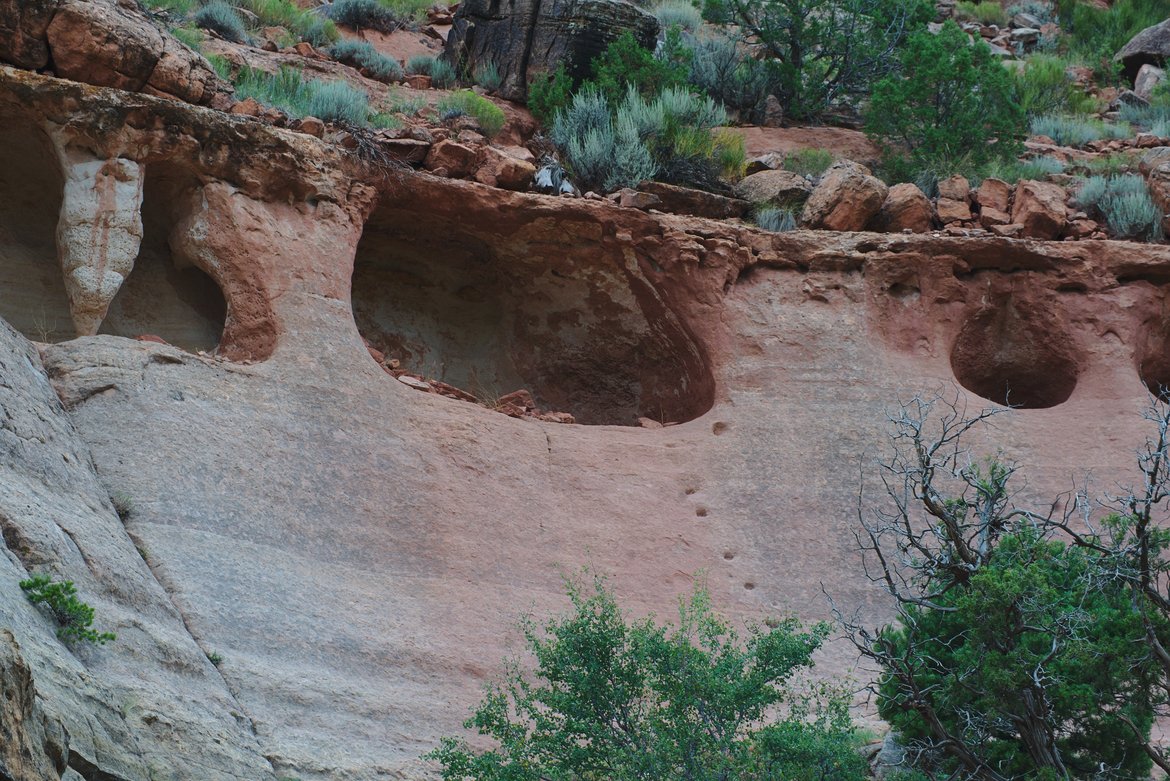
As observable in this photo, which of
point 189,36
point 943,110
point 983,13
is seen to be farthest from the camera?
point 983,13

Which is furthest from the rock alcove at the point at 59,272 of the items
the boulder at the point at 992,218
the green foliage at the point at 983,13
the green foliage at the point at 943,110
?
the green foliage at the point at 983,13

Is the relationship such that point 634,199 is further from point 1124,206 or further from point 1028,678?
point 1028,678

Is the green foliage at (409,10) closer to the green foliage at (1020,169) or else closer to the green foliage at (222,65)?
the green foliage at (222,65)

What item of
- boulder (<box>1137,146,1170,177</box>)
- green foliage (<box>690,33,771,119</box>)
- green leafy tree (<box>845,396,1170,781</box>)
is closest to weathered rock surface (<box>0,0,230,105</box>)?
green leafy tree (<box>845,396,1170,781</box>)

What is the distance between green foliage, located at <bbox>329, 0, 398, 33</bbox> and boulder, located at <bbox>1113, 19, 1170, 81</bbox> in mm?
10608

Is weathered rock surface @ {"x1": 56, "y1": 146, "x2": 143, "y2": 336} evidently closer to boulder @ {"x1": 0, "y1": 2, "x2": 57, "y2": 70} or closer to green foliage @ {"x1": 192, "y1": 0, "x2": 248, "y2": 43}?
boulder @ {"x1": 0, "y1": 2, "x2": 57, "y2": 70}

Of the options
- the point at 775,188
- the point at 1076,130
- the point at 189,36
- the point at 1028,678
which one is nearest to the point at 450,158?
the point at 775,188

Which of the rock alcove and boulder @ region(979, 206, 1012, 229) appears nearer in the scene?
the rock alcove

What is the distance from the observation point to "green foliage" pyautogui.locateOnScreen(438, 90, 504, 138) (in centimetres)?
1345

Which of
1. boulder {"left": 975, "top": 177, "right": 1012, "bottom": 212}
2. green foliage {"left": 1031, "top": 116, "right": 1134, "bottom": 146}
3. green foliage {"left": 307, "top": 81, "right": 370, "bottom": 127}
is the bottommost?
green foliage {"left": 1031, "top": 116, "right": 1134, "bottom": 146}

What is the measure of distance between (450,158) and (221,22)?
4.73 m

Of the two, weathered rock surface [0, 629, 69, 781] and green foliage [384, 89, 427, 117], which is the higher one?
weathered rock surface [0, 629, 69, 781]

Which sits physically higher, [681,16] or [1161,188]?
[1161,188]

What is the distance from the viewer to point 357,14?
17.4m
